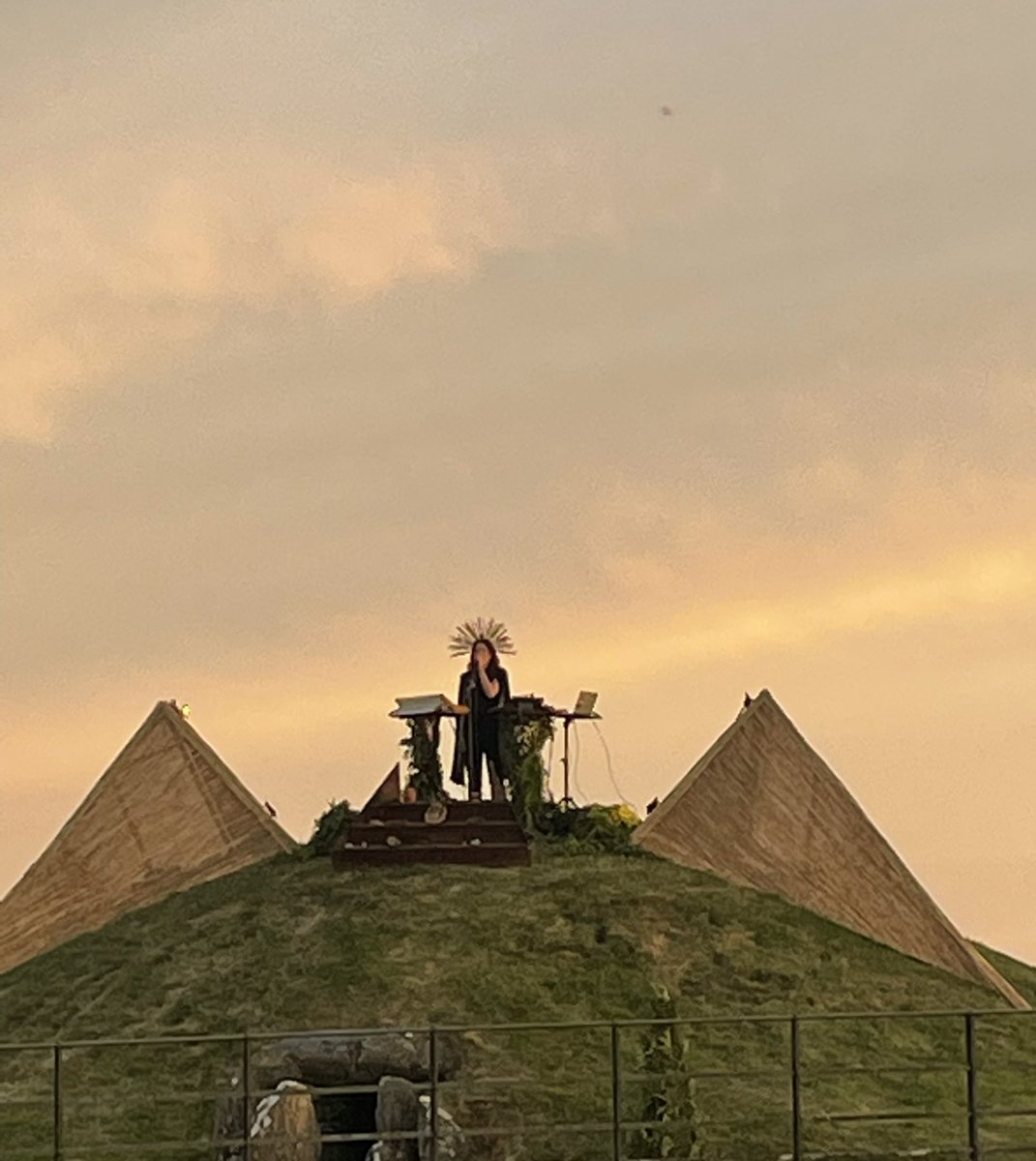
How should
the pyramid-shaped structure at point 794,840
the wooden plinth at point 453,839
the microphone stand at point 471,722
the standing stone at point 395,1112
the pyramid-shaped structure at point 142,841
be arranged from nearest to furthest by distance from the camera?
1. the standing stone at point 395,1112
2. the wooden plinth at point 453,839
3. the microphone stand at point 471,722
4. the pyramid-shaped structure at point 794,840
5. the pyramid-shaped structure at point 142,841

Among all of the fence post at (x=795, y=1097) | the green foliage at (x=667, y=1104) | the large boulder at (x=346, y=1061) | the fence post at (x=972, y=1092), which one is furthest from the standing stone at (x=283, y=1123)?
the fence post at (x=972, y=1092)

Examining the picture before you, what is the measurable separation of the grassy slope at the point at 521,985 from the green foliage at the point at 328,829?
0.37 meters

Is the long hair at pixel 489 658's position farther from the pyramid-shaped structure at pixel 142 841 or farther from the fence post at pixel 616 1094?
the fence post at pixel 616 1094

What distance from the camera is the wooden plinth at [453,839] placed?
29.6 m

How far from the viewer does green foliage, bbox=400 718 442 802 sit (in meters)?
30.1

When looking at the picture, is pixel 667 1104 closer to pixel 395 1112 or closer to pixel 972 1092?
pixel 395 1112

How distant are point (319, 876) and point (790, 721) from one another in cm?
641

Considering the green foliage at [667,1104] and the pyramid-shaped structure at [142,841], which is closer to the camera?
the green foliage at [667,1104]

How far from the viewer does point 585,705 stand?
1191 inches

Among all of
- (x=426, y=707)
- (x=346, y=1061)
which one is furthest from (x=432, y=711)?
(x=346, y=1061)

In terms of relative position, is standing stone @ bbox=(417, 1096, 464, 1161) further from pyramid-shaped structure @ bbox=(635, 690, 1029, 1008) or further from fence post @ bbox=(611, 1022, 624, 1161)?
pyramid-shaped structure @ bbox=(635, 690, 1029, 1008)

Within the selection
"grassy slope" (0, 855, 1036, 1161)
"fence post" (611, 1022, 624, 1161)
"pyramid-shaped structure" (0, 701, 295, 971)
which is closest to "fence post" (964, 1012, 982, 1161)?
"grassy slope" (0, 855, 1036, 1161)

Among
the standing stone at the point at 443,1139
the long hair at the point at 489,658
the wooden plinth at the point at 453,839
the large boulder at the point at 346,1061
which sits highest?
the long hair at the point at 489,658

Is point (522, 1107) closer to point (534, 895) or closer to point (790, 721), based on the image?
point (534, 895)
